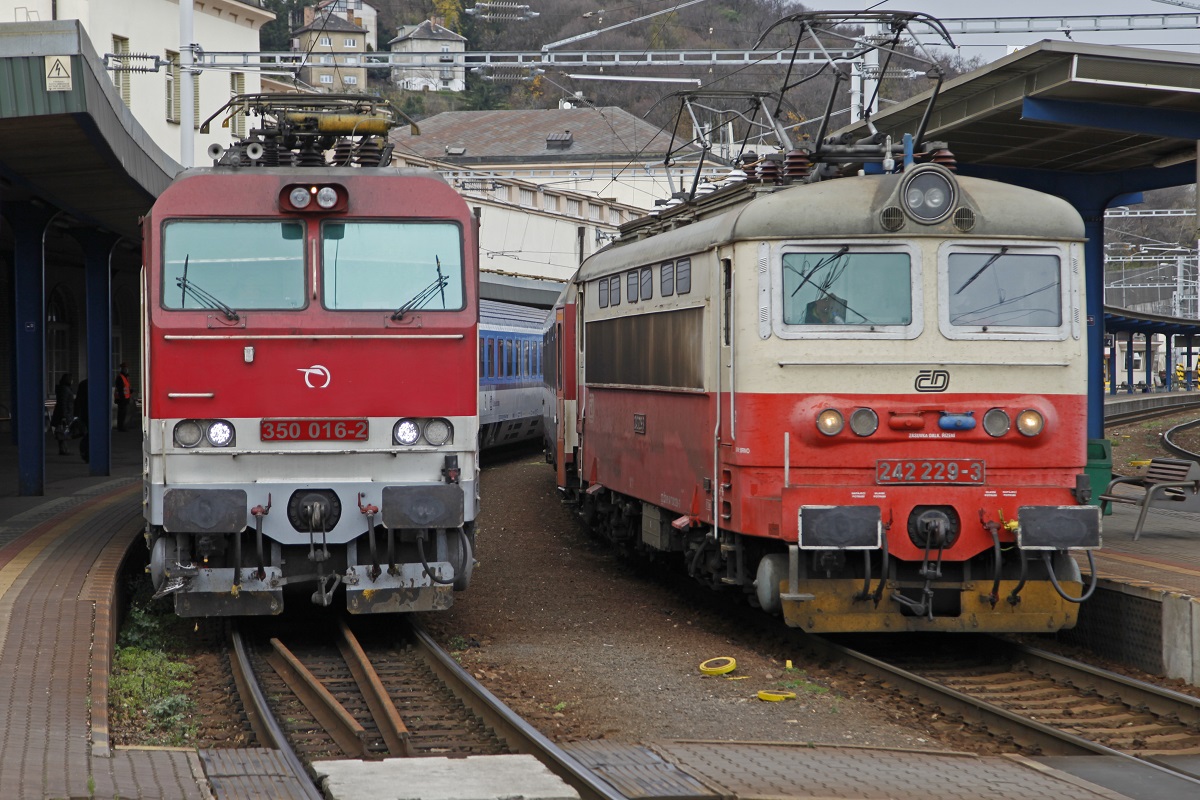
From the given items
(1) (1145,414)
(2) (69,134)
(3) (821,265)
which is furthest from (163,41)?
(3) (821,265)

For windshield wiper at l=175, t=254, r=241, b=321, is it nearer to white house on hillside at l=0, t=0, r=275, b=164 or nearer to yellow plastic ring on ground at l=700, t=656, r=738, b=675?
yellow plastic ring on ground at l=700, t=656, r=738, b=675

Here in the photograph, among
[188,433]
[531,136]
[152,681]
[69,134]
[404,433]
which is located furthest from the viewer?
[531,136]

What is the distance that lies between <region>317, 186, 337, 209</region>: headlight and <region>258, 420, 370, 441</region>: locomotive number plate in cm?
151

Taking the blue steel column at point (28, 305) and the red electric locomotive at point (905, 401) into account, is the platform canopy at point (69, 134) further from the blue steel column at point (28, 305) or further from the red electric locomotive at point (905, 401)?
the red electric locomotive at point (905, 401)

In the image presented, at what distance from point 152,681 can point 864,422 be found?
492cm

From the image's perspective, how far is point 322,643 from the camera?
10508mm

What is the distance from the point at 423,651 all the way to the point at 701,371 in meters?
2.89

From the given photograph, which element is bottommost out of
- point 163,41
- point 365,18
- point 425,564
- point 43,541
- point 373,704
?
point 373,704

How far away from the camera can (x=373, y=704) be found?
830 cm

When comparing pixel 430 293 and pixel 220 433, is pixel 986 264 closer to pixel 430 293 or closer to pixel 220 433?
pixel 430 293

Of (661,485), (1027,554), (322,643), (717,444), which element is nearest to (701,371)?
(717,444)

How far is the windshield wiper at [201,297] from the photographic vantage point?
31.2 feet

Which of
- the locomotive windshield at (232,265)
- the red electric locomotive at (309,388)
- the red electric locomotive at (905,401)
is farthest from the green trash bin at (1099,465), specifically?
the locomotive windshield at (232,265)

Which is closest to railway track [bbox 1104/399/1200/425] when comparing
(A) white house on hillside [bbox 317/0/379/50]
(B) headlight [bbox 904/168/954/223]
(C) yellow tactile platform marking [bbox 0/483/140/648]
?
(C) yellow tactile platform marking [bbox 0/483/140/648]
